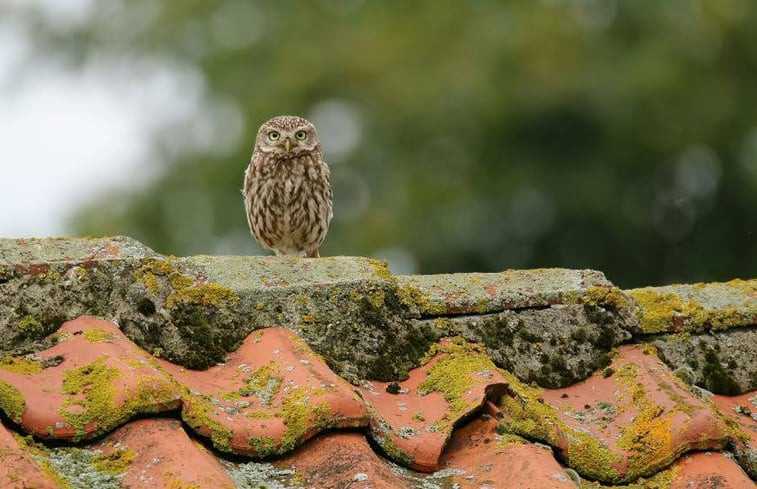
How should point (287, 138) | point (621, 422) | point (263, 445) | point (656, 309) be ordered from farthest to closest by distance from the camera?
point (287, 138)
point (656, 309)
point (621, 422)
point (263, 445)

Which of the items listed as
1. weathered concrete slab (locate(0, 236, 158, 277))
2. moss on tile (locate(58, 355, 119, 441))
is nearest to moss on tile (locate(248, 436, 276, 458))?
moss on tile (locate(58, 355, 119, 441))

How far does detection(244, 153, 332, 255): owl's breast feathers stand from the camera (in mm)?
6586

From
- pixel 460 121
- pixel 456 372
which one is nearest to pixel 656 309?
pixel 456 372

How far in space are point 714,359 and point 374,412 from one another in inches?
48.0

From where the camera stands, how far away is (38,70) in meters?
14.9

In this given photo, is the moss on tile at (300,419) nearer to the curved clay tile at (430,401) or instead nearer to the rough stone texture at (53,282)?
the curved clay tile at (430,401)

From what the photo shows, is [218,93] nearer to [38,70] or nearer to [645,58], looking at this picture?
[38,70]

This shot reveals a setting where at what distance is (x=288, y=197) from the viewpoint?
6.57 m

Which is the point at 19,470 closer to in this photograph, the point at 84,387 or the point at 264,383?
the point at 84,387

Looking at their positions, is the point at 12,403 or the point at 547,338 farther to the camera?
the point at 547,338

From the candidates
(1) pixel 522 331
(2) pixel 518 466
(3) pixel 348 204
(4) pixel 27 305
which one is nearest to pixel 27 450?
(4) pixel 27 305

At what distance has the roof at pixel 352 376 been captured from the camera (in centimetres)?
255

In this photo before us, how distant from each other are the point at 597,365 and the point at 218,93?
11053 mm

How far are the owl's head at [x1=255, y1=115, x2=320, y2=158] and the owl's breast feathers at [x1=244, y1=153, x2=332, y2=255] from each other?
4 centimetres
